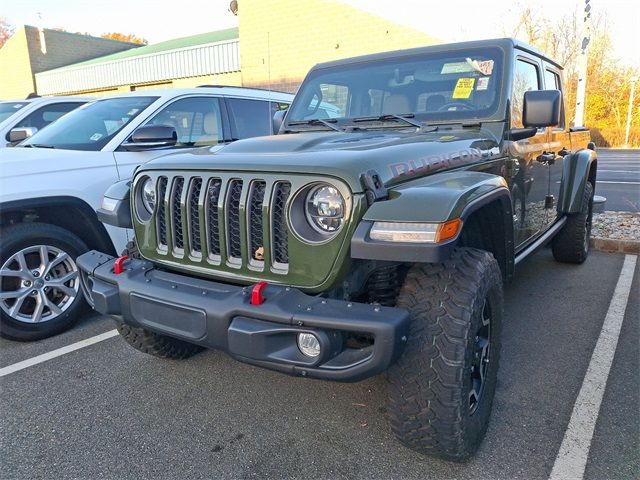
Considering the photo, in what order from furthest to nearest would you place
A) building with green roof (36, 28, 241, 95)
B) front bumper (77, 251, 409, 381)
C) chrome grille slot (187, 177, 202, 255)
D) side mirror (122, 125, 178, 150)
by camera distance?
building with green roof (36, 28, 241, 95) → side mirror (122, 125, 178, 150) → chrome grille slot (187, 177, 202, 255) → front bumper (77, 251, 409, 381)

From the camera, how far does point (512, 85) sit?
10.5ft

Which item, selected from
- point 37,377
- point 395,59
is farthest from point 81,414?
point 395,59

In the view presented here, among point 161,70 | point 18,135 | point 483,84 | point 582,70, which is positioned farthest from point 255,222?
point 161,70

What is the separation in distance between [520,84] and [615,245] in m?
3.29

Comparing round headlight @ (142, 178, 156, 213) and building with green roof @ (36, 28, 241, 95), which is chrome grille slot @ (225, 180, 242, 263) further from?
building with green roof @ (36, 28, 241, 95)

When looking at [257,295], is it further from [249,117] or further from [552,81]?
A: [552,81]

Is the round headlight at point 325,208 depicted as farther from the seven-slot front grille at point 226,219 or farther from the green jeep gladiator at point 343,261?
the seven-slot front grille at point 226,219

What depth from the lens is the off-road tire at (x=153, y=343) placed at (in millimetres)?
2949

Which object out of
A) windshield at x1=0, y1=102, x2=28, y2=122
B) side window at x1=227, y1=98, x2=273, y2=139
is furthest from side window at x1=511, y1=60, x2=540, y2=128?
windshield at x1=0, y1=102, x2=28, y2=122

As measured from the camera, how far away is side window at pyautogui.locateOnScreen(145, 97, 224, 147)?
4.48 meters

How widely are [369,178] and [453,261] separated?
0.52 metres

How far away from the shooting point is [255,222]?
214cm

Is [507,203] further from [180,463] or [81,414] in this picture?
[81,414]

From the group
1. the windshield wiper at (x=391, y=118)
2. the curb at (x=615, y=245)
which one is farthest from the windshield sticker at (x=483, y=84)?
the curb at (x=615, y=245)
